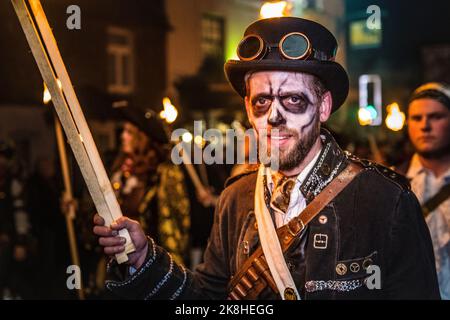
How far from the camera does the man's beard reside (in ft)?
8.00

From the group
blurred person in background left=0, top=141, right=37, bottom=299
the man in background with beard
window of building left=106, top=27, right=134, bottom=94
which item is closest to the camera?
the man in background with beard

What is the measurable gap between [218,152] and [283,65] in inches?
234

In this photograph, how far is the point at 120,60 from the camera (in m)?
14.3

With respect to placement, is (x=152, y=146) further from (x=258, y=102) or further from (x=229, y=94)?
(x=229, y=94)

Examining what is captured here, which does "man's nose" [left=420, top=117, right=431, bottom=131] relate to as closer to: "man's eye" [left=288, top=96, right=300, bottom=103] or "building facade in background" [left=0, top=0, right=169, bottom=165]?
"man's eye" [left=288, top=96, right=300, bottom=103]

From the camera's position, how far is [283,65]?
7.78 feet

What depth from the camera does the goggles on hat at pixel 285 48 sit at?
2379mm

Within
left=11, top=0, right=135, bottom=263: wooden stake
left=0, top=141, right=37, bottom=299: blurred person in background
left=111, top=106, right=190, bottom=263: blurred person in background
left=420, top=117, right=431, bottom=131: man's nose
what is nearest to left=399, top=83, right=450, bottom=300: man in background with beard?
left=420, top=117, right=431, bottom=131: man's nose

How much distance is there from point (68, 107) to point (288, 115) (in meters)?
0.83

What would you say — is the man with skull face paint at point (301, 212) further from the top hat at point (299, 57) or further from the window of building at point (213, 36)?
the window of building at point (213, 36)

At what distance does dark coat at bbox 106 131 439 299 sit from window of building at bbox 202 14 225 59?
451 inches

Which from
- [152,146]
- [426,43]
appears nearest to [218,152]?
[152,146]

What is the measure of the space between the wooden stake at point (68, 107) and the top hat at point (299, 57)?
2.28 feet

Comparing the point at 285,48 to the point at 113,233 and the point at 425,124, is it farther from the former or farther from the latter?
the point at 425,124
